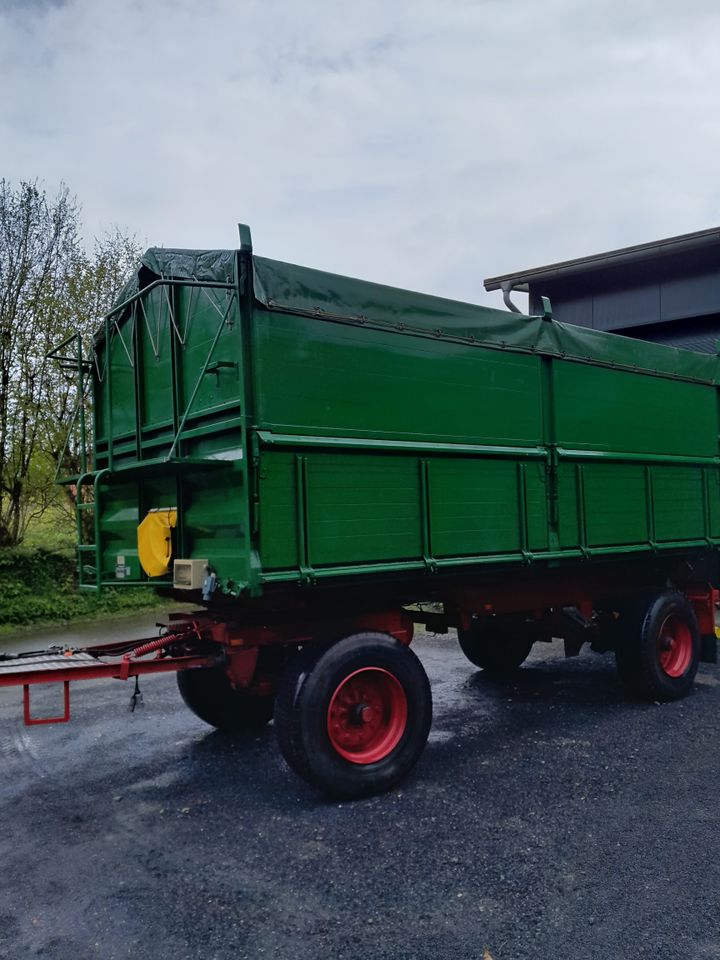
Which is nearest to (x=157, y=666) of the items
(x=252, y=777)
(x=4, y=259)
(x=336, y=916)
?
(x=252, y=777)

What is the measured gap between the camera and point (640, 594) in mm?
7129

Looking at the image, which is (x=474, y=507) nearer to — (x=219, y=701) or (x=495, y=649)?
(x=219, y=701)

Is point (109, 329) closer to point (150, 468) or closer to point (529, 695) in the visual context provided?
point (150, 468)

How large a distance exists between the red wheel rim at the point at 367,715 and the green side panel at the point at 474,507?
98 centimetres

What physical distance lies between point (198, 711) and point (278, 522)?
2.35 metres

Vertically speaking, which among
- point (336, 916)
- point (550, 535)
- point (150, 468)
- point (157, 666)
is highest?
point (150, 468)

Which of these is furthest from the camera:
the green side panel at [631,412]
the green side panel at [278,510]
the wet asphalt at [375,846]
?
the green side panel at [631,412]

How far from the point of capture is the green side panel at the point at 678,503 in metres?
7.07

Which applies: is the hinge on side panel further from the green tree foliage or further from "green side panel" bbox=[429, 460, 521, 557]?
the green tree foliage

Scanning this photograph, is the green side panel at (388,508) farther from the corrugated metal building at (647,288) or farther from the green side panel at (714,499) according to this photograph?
the corrugated metal building at (647,288)

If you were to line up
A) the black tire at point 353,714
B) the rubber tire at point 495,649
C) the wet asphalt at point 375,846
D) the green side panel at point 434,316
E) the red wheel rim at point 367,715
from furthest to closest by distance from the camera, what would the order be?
1. the rubber tire at point 495,649
2. the red wheel rim at point 367,715
3. the green side panel at point 434,316
4. the black tire at point 353,714
5. the wet asphalt at point 375,846

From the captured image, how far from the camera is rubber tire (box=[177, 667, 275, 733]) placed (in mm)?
6059

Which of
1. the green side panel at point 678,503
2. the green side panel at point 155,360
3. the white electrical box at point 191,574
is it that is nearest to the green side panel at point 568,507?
the green side panel at point 678,503

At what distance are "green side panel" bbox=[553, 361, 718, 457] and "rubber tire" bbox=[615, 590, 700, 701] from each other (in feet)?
4.73
